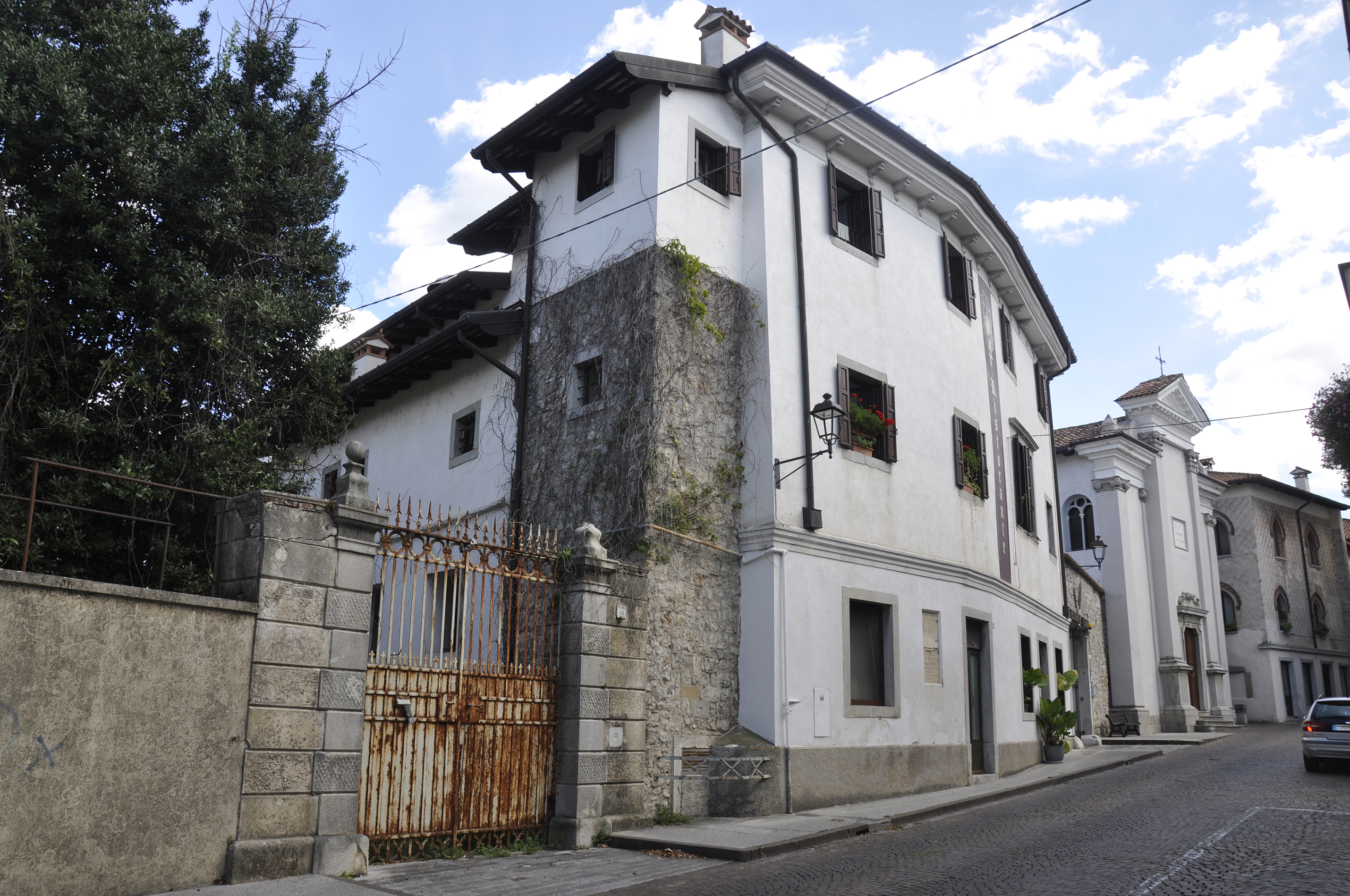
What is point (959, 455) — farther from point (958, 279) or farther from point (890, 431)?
point (958, 279)

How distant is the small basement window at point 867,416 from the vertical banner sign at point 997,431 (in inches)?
149

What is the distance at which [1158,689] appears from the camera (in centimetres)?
3017

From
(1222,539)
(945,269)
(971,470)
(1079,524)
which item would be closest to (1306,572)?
(1222,539)

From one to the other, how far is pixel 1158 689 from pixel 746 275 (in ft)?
77.9

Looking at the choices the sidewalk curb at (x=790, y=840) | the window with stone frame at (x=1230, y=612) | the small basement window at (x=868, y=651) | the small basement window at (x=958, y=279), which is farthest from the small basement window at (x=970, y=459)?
the window with stone frame at (x=1230, y=612)

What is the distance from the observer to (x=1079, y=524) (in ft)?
104

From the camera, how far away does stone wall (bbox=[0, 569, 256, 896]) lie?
6.29 meters

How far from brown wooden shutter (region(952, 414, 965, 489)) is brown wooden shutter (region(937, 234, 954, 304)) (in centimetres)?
220

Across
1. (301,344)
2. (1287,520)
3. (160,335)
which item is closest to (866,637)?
(301,344)

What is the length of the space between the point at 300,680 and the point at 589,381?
642 cm

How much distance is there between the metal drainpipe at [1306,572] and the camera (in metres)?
40.2

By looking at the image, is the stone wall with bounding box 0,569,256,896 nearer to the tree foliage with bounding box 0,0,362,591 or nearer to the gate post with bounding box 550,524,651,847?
the tree foliage with bounding box 0,0,362,591

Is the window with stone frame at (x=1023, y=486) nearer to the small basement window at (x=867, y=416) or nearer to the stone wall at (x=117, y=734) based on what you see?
the small basement window at (x=867, y=416)

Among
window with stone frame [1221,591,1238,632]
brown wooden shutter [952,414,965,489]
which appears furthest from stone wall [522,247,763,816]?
window with stone frame [1221,591,1238,632]
